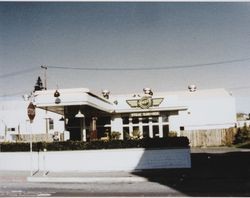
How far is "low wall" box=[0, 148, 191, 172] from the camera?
1945 cm

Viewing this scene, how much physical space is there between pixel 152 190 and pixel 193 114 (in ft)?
113

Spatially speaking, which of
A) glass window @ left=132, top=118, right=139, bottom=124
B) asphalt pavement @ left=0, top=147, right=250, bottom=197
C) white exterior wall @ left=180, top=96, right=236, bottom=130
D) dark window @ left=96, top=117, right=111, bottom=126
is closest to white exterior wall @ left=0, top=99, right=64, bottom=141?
white exterior wall @ left=180, top=96, right=236, bottom=130

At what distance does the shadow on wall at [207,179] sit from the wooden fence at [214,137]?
18.4 meters

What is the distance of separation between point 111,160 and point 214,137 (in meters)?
21.2

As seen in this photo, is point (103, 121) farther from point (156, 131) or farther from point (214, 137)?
point (214, 137)

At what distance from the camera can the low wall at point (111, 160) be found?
63.8 ft

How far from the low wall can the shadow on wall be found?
0.81m

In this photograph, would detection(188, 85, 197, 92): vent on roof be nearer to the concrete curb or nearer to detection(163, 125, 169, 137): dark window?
detection(163, 125, 169, 137): dark window

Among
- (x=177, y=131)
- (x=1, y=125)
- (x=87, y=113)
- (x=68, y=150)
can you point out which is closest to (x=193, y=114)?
(x=177, y=131)

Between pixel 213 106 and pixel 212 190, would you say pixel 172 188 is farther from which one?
pixel 213 106

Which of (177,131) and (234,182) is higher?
(177,131)

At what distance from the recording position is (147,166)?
19.5 metres

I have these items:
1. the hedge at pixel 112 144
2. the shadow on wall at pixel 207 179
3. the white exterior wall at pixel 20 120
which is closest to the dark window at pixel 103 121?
the hedge at pixel 112 144

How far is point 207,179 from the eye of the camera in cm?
1529
